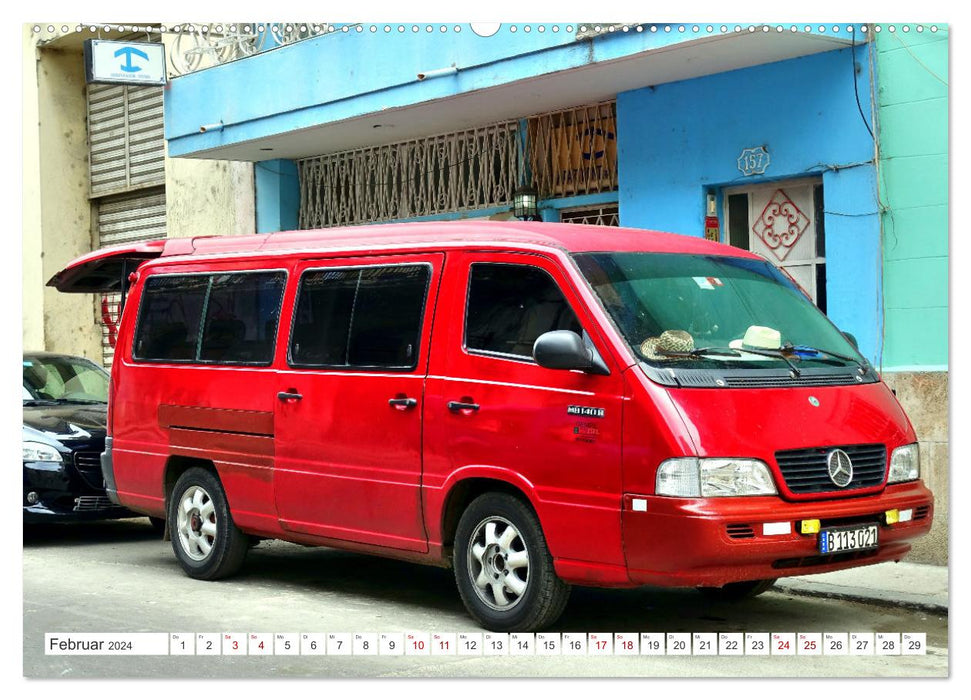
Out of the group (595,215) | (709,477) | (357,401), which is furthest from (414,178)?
(709,477)

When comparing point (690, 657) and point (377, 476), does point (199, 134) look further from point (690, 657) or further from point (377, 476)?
point (690, 657)

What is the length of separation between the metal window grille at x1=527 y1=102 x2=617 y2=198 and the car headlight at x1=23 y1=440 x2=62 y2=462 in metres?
4.76

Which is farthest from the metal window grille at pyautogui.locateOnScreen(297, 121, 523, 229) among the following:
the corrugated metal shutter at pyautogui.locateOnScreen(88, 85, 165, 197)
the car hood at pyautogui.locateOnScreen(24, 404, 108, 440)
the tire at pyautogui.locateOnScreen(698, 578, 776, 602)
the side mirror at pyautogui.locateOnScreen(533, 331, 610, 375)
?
the side mirror at pyautogui.locateOnScreen(533, 331, 610, 375)

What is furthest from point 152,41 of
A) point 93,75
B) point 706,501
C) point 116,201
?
point 706,501

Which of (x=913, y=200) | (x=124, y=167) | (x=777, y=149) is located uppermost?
(x=124, y=167)

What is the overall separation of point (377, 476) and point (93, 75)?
446cm

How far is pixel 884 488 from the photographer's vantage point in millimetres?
6469

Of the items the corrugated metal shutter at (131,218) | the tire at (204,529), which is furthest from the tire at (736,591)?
the corrugated metal shutter at (131,218)

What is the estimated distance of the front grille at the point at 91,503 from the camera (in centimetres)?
995

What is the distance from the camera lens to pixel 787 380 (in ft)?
21.0

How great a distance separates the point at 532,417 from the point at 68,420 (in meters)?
5.08

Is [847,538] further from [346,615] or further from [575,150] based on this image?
[575,150]

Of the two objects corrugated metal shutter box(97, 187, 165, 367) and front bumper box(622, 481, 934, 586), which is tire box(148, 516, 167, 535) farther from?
front bumper box(622, 481, 934, 586)

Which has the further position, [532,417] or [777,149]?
[777,149]
